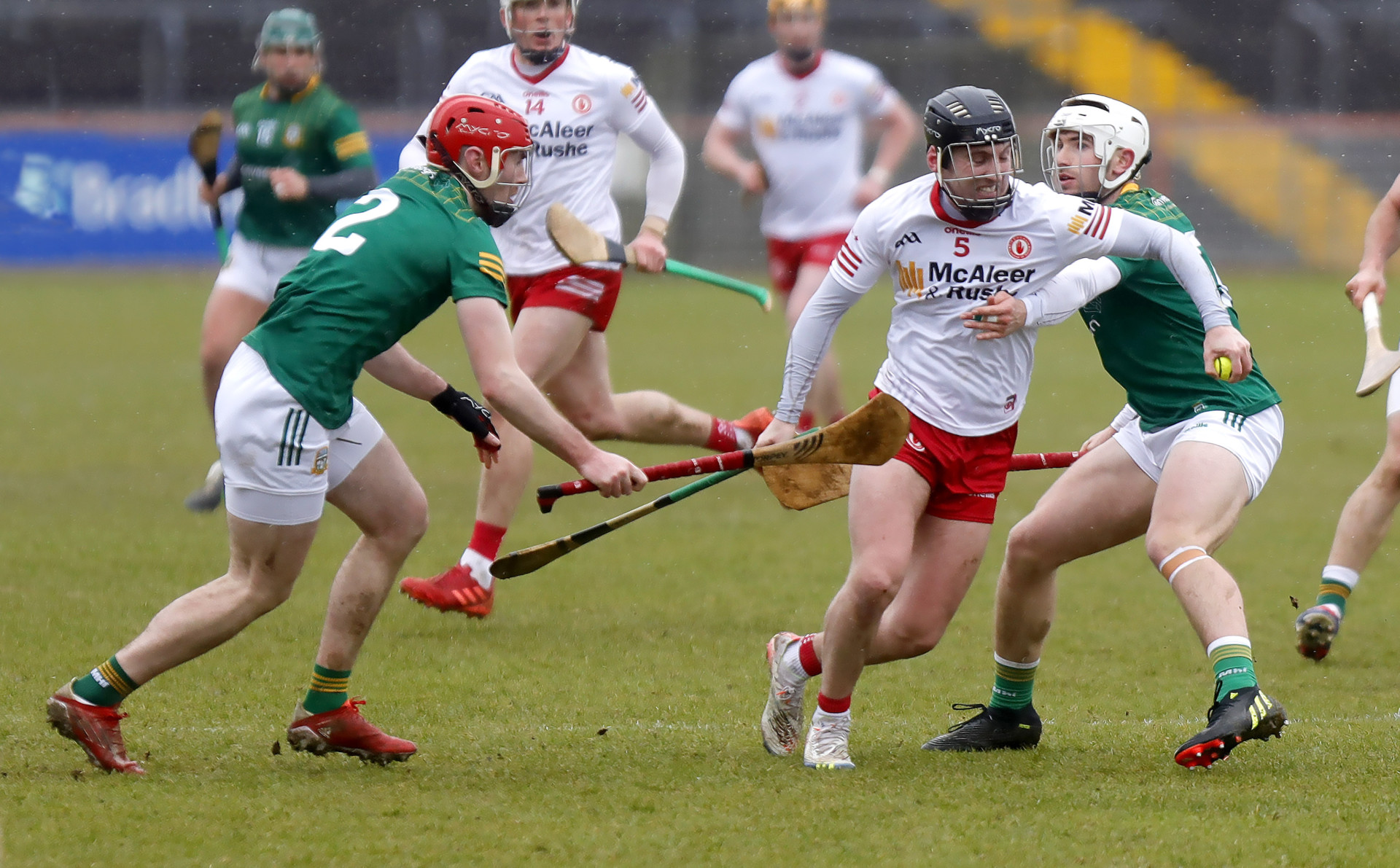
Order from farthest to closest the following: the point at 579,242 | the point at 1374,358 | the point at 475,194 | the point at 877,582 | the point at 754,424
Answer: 1. the point at 754,424
2. the point at 579,242
3. the point at 1374,358
4. the point at 475,194
5. the point at 877,582

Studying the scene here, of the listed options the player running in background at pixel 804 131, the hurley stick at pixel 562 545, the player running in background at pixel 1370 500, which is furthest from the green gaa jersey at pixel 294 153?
the player running in background at pixel 1370 500

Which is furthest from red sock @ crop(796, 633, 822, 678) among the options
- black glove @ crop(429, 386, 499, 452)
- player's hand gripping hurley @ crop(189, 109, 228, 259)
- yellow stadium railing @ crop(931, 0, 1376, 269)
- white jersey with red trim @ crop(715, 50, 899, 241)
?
yellow stadium railing @ crop(931, 0, 1376, 269)

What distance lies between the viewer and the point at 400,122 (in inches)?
838

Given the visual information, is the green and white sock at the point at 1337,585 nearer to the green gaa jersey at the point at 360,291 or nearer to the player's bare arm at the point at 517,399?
the player's bare arm at the point at 517,399

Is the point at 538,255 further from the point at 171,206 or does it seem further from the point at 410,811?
the point at 171,206

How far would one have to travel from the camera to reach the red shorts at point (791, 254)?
9.81 m

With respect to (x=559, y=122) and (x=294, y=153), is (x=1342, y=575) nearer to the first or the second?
(x=559, y=122)

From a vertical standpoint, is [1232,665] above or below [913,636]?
above

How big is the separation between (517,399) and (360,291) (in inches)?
18.7

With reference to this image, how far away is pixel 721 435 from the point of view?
7062 mm

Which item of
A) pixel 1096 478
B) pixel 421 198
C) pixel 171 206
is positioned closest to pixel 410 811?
pixel 421 198

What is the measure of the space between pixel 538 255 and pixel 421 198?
2.35 metres

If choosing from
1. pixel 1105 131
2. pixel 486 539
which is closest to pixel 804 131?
pixel 486 539

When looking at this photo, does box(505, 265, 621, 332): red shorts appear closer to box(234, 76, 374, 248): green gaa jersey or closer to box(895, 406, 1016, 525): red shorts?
box(234, 76, 374, 248): green gaa jersey
